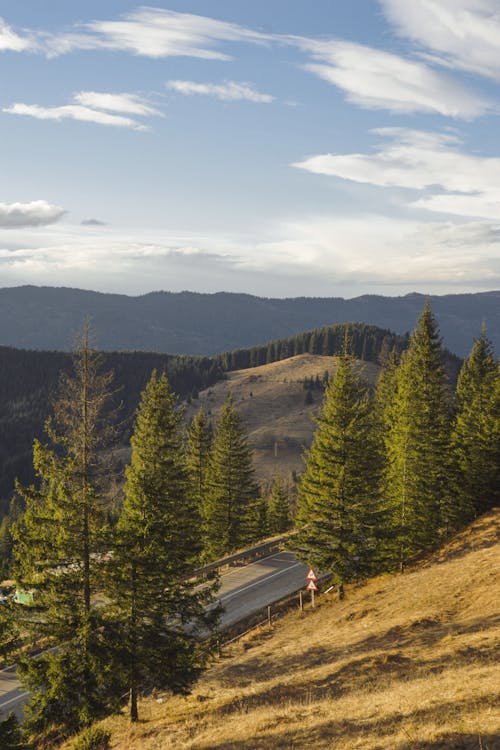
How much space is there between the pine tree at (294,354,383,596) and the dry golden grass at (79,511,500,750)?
8.76 feet

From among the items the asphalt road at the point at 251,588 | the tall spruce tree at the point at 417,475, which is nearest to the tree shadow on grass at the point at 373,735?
the asphalt road at the point at 251,588

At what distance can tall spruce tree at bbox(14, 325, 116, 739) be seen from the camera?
56.7ft

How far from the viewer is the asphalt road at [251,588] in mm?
28141

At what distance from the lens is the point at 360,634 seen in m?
24.5

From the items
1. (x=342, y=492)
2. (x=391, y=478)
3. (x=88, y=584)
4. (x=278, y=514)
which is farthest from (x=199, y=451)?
(x=88, y=584)

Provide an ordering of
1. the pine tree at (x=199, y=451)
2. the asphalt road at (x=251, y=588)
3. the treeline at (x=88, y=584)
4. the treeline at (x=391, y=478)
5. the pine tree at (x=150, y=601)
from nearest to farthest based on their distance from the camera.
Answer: the treeline at (x=88, y=584)
the pine tree at (x=150, y=601)
the asphalt road at (x=251, y=588)
the treeline at (x=391, y=478)
the pine tree at (x=199, y=451)

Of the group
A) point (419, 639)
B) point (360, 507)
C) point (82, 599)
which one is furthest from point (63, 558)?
point (360, 507)

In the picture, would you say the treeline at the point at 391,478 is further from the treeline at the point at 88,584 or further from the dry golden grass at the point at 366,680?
the treeline at the point at 88,584

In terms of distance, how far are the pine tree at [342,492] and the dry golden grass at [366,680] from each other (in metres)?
2.67

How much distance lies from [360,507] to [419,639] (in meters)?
9.47

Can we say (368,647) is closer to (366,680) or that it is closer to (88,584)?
(366,680)

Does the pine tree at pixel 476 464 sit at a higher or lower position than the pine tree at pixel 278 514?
higher

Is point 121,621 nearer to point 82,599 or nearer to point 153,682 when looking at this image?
point 82,599

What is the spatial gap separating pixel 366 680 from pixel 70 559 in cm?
1014
